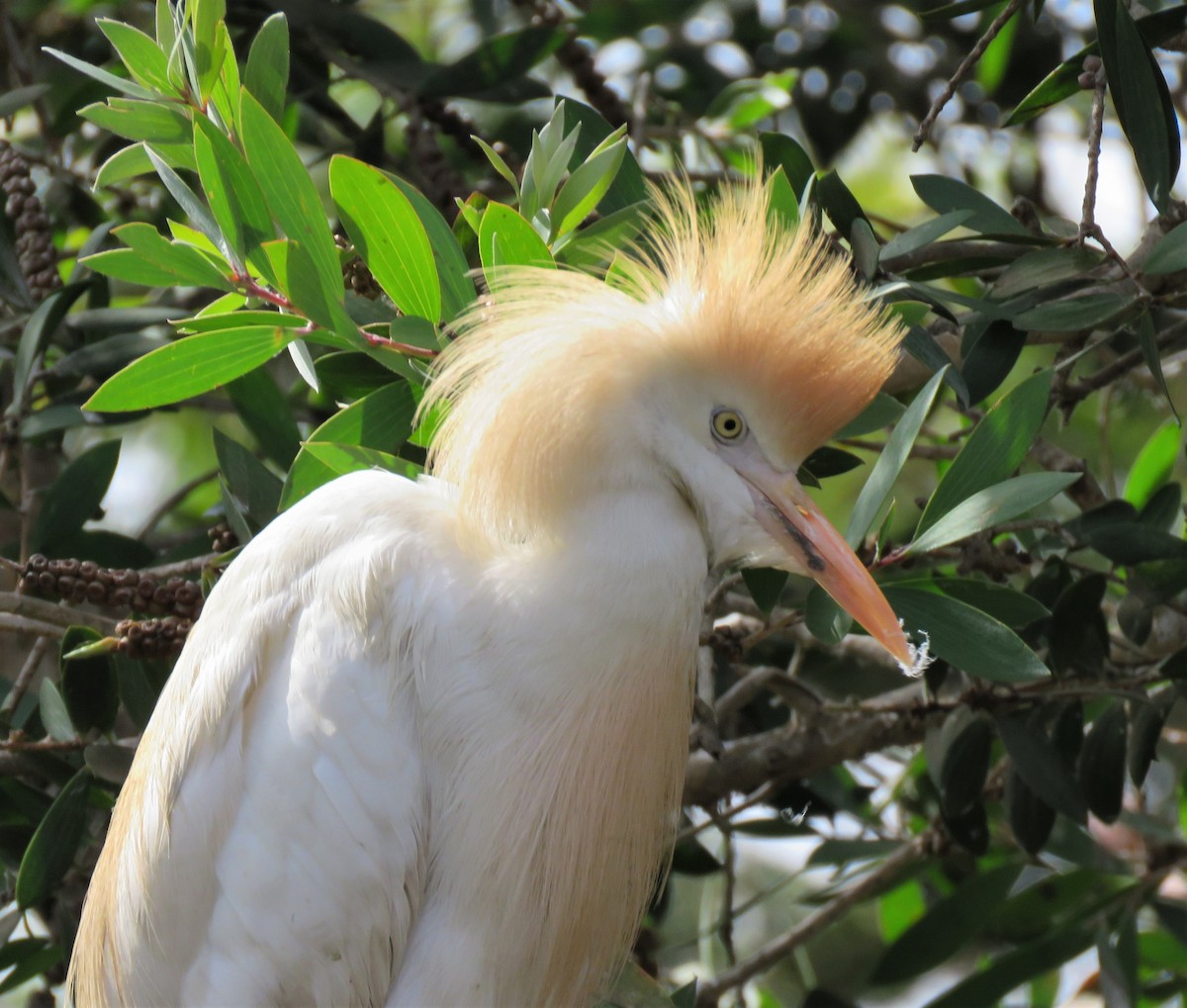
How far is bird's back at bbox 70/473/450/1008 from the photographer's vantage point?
6.66ft

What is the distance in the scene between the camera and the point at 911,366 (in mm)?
2613

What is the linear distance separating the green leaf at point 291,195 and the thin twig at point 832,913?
1793 mm

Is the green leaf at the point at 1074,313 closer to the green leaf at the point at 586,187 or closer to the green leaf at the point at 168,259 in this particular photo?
the green leaf at the point at 586,187

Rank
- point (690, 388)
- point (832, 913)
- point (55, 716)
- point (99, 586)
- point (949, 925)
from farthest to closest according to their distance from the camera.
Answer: point (949, 925)
point (832, 913)
point (55, 716)
point (99, 586)
point (690, 388)

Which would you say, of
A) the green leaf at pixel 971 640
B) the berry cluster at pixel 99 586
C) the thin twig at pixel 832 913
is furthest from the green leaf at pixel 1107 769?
the berry cluster at pixel 99 586

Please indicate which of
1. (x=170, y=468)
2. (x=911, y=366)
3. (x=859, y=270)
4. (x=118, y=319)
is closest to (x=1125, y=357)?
(x=911, y=366)

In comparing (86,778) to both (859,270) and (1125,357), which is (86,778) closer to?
(859,270)

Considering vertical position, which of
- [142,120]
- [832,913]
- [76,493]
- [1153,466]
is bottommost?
[832,913]

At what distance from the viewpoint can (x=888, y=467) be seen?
2.04m

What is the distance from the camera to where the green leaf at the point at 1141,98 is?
2146 millimetres

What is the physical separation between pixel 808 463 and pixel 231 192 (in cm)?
113

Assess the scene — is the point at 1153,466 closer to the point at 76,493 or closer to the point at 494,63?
the point at 494,63

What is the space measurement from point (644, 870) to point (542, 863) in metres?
0.23

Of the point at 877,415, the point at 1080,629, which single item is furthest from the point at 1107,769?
the point at 877,415
